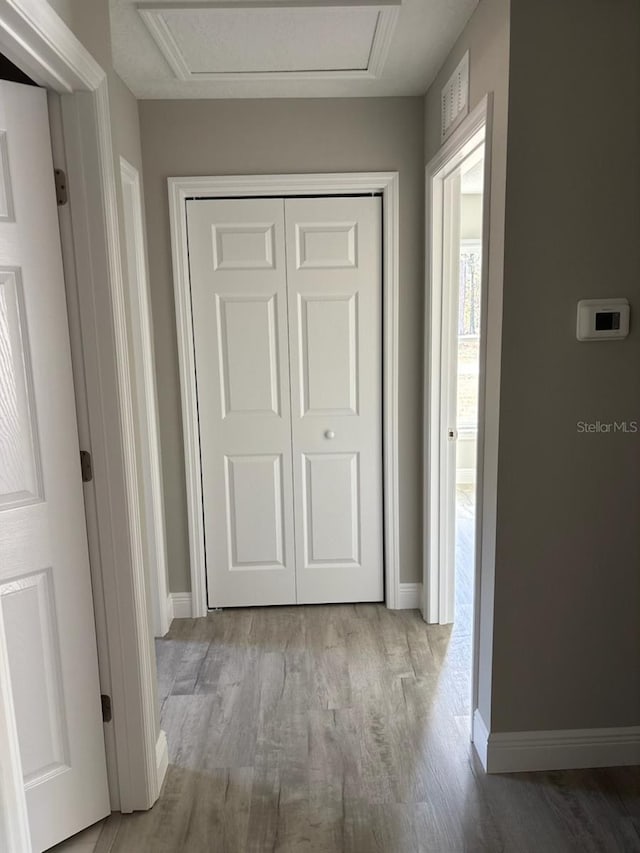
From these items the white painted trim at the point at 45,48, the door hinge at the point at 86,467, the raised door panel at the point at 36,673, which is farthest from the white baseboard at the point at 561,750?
the white painted trim at the point at 45,48

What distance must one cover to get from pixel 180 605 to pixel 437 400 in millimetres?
1656

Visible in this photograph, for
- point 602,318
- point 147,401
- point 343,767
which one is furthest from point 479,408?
point 147,401

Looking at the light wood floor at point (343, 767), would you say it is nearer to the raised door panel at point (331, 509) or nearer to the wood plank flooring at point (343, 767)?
the wood plank flooring at point (343, 767)

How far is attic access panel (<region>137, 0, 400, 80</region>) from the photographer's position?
193 centimetres

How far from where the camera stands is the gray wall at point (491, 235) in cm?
175

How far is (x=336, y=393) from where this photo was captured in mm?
2988

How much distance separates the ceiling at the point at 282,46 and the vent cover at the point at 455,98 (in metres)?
0.13

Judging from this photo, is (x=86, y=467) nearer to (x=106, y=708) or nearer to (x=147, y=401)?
(x=106, y=708)

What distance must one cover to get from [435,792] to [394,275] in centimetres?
209

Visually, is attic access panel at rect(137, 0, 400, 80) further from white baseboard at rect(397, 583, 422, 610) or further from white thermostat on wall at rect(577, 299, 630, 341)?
white baseboard at rect(397, 583, 422, 610)

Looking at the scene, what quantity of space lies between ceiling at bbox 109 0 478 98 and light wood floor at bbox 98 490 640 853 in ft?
8.06

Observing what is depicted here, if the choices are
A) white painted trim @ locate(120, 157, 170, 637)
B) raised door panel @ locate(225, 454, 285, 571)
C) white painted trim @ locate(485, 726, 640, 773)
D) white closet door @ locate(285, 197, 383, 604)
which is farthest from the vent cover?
white painted trim @ locate(485, 726, 640, 773)

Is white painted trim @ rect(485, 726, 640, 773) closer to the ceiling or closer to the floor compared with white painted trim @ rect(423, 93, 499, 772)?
closer to the floor

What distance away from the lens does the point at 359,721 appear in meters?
2.28
